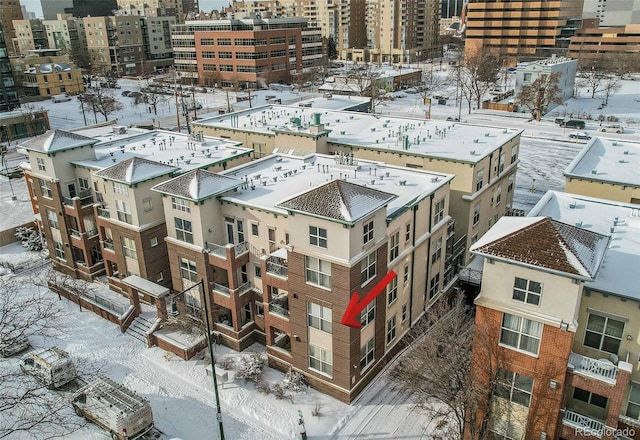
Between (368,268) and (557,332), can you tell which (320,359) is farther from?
(557,332)

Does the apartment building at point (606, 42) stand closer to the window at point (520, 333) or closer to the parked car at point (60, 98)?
the parked car at point (60, 98)

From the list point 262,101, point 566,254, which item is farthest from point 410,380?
point 262,101

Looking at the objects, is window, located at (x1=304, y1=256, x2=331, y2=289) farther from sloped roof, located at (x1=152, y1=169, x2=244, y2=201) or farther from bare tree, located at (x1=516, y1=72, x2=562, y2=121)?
bare tree, located at (x1=516, y1=72, x2=562, y2=121)

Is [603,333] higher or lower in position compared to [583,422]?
higher

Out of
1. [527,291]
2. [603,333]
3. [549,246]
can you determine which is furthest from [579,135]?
[527,291]

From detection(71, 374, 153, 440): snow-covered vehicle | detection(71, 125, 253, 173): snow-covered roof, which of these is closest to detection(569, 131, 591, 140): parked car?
detection(71, 125, 253, 173): snow-covered roof

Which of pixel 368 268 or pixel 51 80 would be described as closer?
pixel 368 268
